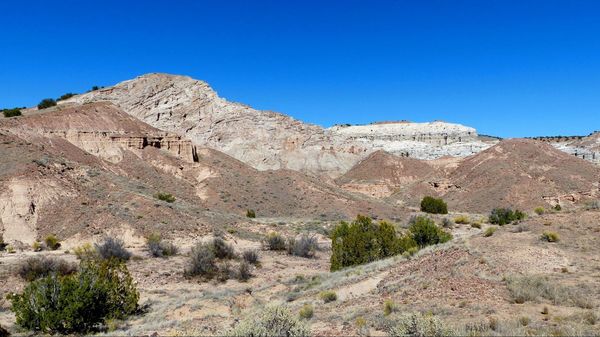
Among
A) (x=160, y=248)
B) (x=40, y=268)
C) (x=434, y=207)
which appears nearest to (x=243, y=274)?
(x=160, y=248)

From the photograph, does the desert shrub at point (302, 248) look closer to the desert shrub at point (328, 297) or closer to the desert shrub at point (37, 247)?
the desert shrub at point (37, 247)

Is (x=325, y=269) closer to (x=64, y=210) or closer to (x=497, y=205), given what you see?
(x=64, y=210)

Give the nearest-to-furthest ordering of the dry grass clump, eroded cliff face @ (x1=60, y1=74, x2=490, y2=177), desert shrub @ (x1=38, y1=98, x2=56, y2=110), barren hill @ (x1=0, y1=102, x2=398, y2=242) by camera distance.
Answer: the dry grass clump
barren hill @ (x1=0, y1=102, x2=398, y2=242)
desert shrub @ (x1=38, y1=98, x2=56, y2=110)
eroded cliff face @ (x1=60, y1=74, x2=490, y2=177)

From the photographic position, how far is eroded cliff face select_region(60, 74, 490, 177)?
84.6 meters

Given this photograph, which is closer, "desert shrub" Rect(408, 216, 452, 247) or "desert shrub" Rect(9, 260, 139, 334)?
"desert shrub" Rect(9, 260, 139, 334)

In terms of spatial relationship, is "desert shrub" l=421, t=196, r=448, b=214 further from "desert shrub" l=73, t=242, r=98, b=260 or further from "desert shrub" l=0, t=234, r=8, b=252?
"desert shrub" l=0, t=234, r=8, b=252

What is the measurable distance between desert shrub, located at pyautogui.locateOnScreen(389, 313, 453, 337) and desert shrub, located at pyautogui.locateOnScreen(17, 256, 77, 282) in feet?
56.2

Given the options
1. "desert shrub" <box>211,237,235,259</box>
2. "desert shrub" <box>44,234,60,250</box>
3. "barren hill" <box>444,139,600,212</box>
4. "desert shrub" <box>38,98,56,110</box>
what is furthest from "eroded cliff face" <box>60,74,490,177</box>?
"desert shrub" <box>211,237,235,259</box>

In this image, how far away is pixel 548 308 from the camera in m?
10.4

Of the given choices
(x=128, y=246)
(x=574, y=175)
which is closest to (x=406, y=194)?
(x=574, y=175)

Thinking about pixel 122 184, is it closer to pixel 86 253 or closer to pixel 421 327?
pixel 86 253

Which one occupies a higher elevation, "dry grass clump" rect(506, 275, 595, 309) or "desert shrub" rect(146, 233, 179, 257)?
"dry grass clump" rect(506, 275, 595, 309)

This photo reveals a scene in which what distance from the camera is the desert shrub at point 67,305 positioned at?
44.2ft

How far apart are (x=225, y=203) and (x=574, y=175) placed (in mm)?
53144
